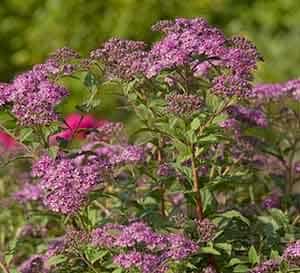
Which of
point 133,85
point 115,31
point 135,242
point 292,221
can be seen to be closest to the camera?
point 135,242

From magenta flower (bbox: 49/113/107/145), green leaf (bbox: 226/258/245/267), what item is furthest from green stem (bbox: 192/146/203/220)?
magenta flower (bbox: 49/113/107/145)

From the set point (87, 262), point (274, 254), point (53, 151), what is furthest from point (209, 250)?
point (53, 151)

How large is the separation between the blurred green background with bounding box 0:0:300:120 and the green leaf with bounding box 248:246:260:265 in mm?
5384

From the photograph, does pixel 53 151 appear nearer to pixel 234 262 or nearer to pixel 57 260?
pixel 57 260

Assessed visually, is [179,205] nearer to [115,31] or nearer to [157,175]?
[157,175]

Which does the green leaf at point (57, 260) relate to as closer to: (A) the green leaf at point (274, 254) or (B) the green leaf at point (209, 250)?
(B) the green leaf at point (209, 250)

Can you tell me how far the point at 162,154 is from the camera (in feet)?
9.43

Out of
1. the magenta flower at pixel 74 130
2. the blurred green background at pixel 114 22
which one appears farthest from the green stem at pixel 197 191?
the blurred green background at pixel 114 22

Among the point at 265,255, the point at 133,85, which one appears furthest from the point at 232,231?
the point at 133,85

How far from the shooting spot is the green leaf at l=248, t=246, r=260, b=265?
8.03 feet

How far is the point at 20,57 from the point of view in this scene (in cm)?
839

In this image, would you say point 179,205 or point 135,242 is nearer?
point 135,242

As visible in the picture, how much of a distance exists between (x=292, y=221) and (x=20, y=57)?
568 cm

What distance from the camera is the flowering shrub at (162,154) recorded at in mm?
2338
